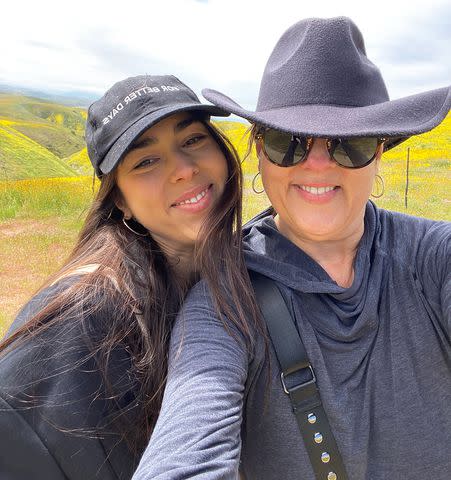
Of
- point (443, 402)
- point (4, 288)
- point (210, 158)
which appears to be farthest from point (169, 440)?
point (4, 288)

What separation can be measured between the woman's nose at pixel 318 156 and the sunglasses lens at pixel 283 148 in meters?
0.03

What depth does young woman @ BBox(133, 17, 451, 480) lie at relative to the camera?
1351 millimetres

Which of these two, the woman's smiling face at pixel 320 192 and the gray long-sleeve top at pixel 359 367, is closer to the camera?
the gray long-sleeve top at pixel 359 367

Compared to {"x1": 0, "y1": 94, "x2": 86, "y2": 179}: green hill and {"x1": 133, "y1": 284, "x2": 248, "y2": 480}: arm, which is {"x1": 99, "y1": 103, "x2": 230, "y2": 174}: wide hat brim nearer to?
{"x1": 133, "y1": 284, "x2": 248, "y2": 480}: arm

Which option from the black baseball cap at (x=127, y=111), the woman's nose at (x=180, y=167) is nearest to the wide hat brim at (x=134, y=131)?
the black baseball cap at (x=127, y=111)

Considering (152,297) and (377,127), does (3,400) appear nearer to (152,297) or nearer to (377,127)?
(152,297)

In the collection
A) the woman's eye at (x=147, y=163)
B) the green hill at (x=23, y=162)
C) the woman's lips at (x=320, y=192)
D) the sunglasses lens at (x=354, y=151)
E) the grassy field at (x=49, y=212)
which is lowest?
the grassy field at (x=49, y=212)

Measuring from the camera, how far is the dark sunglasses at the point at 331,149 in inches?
56.4

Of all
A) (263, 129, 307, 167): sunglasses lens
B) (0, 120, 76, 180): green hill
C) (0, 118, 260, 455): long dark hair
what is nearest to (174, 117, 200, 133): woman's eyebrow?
(0, 118, 260, 455): long dark hair

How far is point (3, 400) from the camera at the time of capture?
4.81 ft

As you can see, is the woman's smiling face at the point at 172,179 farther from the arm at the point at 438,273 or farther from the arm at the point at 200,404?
the arm at the point at 438,273

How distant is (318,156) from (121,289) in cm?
83

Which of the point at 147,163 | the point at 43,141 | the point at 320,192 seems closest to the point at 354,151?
the point at 320,192

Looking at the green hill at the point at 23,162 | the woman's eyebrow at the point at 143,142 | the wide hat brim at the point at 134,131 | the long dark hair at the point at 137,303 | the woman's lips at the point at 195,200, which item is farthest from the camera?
the green hill at the point at 23,162
